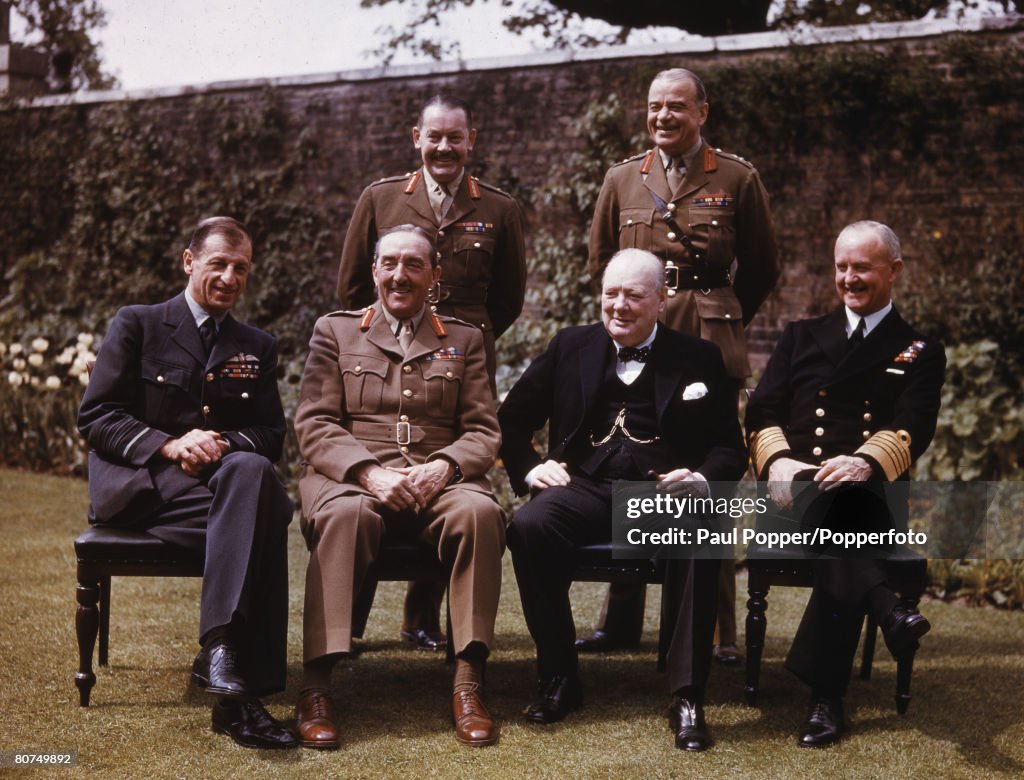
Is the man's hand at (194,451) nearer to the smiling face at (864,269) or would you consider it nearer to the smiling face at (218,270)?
the smiling face at (218,270)

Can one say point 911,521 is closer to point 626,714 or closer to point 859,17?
point 626,714

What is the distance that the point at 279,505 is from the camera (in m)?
4.12

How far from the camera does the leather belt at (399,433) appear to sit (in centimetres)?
445

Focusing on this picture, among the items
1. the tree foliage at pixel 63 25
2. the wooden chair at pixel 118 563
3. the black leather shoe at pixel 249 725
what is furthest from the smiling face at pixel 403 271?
the tree foliage at pixel 63 25

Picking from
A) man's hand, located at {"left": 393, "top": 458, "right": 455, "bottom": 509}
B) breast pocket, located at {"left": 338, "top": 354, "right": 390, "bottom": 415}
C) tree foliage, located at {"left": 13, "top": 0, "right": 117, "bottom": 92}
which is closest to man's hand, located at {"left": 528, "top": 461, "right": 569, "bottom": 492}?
man's hand, located at {"left": 393, "top": 458, "right": 455, "bottom": 509}

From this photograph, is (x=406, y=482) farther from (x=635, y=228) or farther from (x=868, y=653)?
(x=868, y=653)

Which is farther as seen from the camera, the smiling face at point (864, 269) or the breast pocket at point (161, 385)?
the smiling face at point (864, 269)

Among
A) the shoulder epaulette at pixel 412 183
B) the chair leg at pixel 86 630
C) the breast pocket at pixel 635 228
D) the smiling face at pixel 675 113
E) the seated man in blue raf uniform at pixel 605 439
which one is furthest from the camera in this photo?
the shoulder epaulette at pixel 412 183

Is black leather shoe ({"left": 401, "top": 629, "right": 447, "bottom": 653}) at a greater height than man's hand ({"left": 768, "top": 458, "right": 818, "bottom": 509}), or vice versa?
man's hand ({"left": 768, "top": 458, "right": 818, "bottom": 509})

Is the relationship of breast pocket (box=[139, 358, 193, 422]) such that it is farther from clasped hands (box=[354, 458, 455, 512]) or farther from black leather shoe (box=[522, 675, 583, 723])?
black leather shoe (box=[522, 675, 583, 723])

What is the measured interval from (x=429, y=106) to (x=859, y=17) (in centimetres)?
939

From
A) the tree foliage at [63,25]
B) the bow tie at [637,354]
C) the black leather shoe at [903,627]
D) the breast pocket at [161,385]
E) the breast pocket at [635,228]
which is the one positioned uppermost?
the tree foliage at [63,25]

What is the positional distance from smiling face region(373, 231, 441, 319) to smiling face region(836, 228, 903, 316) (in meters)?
1.55

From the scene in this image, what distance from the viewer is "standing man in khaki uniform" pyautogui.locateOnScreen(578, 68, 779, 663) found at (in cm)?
495
